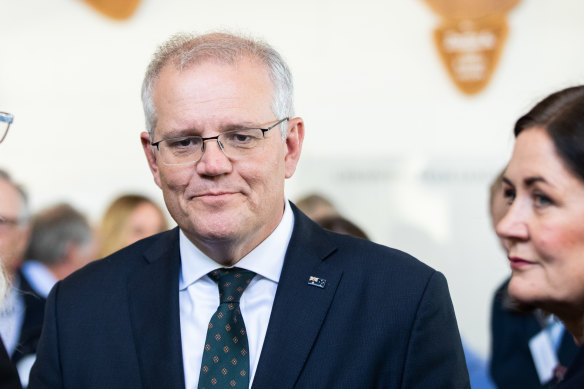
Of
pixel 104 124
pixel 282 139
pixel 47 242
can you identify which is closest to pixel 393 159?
pixel 104 124

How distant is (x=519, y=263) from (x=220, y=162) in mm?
739

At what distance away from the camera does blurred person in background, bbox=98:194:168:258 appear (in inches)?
170

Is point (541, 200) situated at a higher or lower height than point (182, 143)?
lower

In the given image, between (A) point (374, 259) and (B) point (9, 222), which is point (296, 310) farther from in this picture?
(B) point (9, 222)

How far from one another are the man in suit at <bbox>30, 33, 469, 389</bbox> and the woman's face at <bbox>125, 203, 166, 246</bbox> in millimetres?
2312

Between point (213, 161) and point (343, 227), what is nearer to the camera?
point (213, 161)

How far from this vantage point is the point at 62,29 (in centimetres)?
478

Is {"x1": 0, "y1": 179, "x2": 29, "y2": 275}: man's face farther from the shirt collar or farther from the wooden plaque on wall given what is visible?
the wooden plaque on wall

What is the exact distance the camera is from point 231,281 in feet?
6.24

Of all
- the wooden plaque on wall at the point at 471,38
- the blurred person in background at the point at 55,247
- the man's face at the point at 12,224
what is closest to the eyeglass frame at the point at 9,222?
the man's face at the point at 12,224

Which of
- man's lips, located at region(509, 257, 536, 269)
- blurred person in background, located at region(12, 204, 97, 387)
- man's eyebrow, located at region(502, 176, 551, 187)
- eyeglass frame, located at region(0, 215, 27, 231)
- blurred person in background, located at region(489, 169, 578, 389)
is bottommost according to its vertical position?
blurred person in background, located at region(489, 169, 578, 389)

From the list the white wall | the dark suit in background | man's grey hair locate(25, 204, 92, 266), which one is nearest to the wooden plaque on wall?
the white wall

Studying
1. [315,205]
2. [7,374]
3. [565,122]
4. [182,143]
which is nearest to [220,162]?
[182,143]

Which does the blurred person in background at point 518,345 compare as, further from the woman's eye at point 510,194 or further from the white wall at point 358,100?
the white wall at point 358,100
